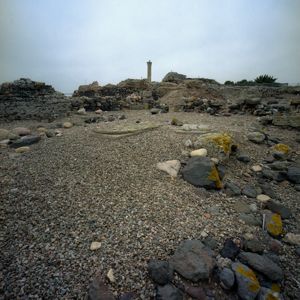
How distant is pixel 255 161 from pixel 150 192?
2525mm

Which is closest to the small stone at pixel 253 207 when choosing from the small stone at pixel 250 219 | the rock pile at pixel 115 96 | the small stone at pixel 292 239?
the small stone at pixel 250 219

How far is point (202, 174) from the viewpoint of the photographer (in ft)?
10.6

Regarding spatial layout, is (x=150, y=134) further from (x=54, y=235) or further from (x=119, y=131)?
(x=54, y=235)

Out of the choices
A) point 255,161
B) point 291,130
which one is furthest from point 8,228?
point 291,130

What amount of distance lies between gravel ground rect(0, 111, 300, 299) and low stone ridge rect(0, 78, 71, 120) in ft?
16.3

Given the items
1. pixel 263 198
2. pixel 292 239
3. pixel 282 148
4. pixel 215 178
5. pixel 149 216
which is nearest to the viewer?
pixel 292 239

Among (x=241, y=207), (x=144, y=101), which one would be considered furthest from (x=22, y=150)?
(x=144, y=101)

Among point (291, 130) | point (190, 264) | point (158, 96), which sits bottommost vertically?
point (190, 264)

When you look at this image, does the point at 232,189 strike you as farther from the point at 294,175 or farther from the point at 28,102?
the point at 28,102

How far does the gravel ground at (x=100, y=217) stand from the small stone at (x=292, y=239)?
89mm

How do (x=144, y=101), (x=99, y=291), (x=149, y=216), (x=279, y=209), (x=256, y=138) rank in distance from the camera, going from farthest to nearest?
(x=144, y=101)
(x=256, y=138)
(x=279, y=209)
(x=149, y=216)
(x=99, y=291)

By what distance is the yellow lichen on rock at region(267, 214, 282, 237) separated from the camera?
2414mm

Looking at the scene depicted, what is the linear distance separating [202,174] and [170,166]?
Answer: 0.58 meters

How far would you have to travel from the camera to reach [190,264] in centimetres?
187
